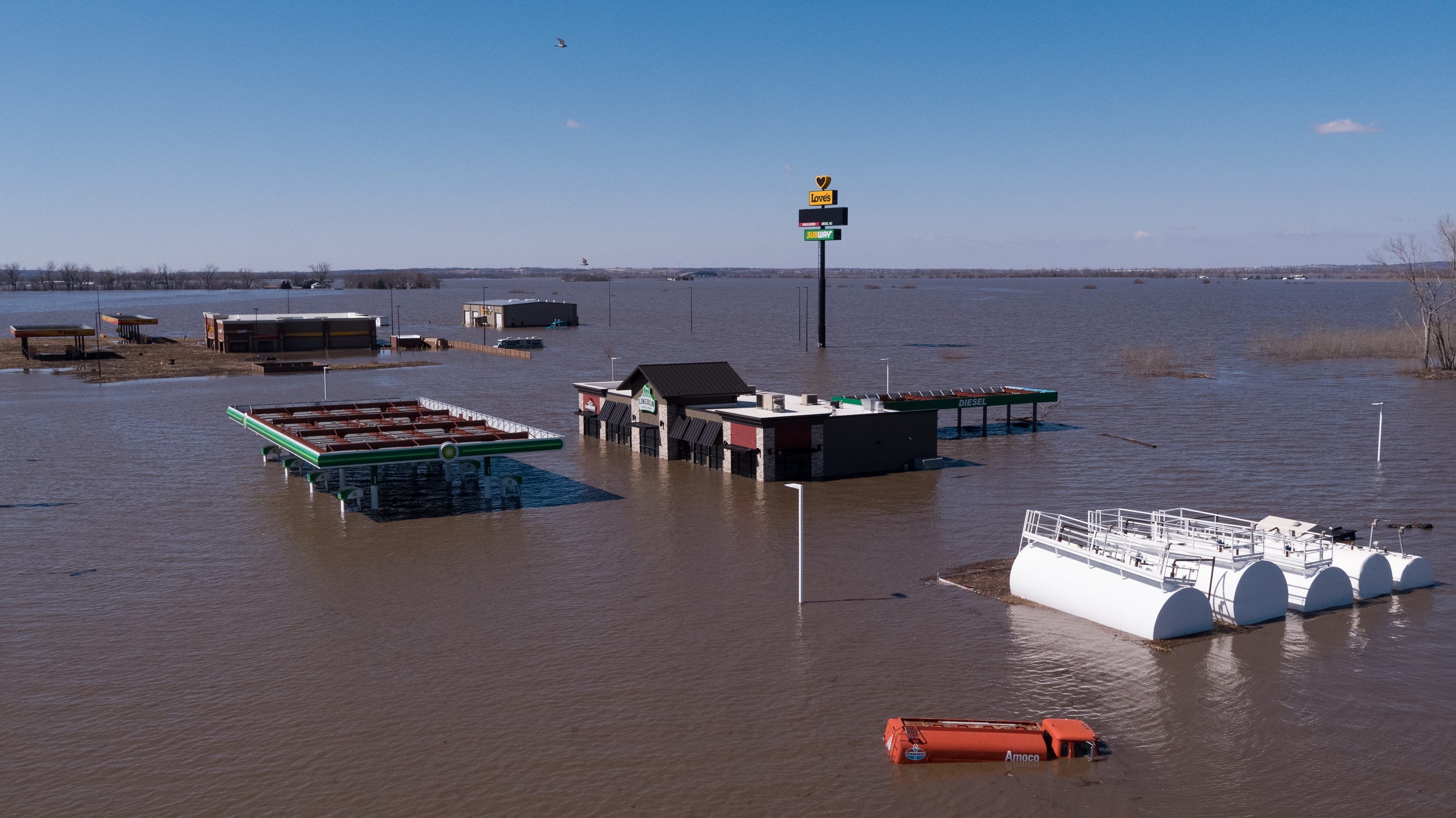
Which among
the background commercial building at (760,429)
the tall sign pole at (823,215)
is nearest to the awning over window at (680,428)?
the background commercial building at (760,429)

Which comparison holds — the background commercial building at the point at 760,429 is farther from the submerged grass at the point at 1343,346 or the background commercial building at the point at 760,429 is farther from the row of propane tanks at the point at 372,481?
the submerged grass at the point at 1343,346

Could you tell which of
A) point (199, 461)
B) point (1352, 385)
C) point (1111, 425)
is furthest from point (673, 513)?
point (1352, 385)

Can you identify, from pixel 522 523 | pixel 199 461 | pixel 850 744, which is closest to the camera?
pixel 850 744

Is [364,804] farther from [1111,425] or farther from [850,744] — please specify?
[1111,425]

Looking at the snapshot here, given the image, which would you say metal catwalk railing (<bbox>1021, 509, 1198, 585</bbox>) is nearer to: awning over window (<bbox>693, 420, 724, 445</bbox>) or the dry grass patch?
awning over window (<bbox>693, 420, 724, 445</bbox>)

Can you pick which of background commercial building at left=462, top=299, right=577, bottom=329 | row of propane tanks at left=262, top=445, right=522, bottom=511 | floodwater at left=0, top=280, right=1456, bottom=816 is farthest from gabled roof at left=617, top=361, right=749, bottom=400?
background commercial building at left=462, top=299, right=577, bottom=329
